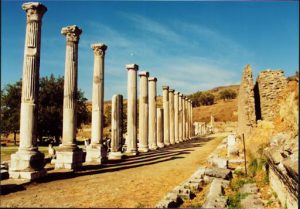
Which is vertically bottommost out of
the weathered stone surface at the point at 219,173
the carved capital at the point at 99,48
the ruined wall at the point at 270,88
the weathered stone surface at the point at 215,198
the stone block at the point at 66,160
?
the weathered stone surface at the point at 215,198

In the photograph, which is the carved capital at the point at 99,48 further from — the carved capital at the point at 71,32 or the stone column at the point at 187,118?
the stone column at the point at 187,118

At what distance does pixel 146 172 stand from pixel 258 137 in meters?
4.77

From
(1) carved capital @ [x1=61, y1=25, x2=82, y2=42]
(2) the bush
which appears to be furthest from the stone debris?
(2) the bush

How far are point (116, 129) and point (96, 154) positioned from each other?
11.5ft

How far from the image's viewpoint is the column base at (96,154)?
53.3 feet

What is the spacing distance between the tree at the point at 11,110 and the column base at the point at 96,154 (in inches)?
903

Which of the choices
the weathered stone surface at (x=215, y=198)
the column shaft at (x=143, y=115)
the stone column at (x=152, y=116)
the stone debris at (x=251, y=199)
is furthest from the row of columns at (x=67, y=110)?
the stone debris at (x=251, y=199)

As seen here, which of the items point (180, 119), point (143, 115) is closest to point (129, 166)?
point (143, 115)

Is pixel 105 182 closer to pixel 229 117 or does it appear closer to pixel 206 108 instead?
pixel 229 117

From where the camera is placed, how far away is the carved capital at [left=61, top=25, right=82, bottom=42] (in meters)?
14.7

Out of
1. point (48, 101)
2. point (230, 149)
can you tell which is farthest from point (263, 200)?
point (48, 101)

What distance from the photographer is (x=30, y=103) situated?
1206cm

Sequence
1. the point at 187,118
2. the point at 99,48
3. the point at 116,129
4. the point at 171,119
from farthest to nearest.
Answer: the point at 187,118 < the point at 171,119 < the point at 116,129 < the point at 99,48

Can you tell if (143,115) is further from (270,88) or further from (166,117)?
(270,88)
